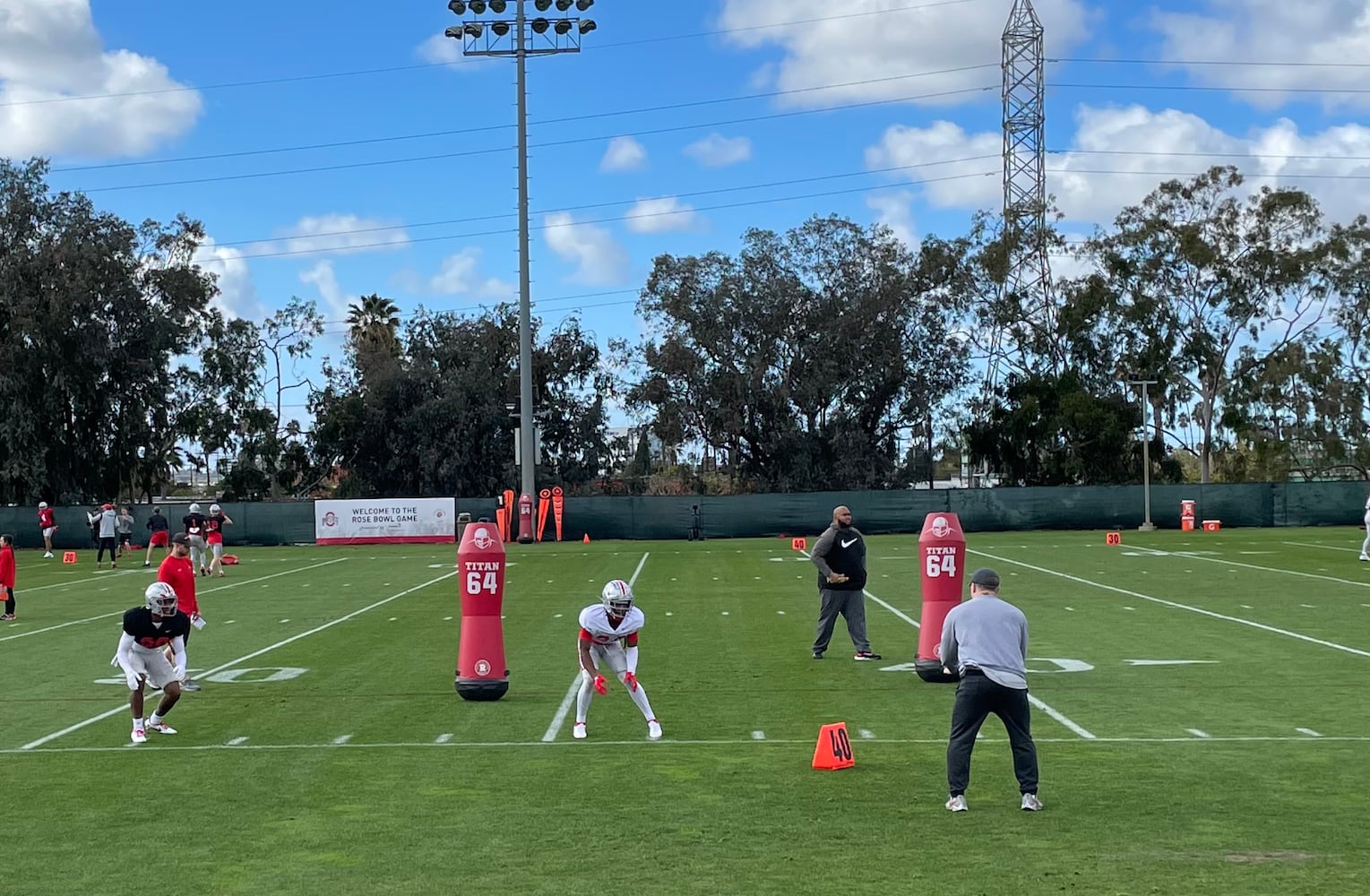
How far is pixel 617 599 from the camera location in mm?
12898

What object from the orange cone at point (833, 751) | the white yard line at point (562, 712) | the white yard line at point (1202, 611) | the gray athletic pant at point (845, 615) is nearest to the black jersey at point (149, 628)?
the white yard line at point (562, 712)

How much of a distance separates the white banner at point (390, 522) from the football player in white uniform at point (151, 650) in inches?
1643

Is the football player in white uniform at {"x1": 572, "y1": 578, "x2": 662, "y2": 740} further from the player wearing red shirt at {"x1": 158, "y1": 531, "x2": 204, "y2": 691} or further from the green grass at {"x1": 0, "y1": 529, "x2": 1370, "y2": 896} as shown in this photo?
the player wearing red shirt at {"x1": 158, "y1": 531, "x2": 204, "y2": 691}

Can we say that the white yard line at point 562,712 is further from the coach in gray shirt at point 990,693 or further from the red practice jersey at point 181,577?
the red practice jersey at point 181,577

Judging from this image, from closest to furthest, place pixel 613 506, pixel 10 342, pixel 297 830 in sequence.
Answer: pixel 297 830, pixel 613 506, pixel 10 342

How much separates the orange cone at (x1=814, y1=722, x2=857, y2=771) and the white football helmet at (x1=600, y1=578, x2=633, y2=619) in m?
2.19

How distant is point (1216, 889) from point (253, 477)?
73519mm

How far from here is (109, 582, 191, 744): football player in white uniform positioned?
1336 cm

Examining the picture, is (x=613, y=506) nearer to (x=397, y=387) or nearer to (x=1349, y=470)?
(x=397, y=387)

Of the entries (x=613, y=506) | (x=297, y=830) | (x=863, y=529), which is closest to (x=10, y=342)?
(x=613, y=506)

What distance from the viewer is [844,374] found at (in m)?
76.9

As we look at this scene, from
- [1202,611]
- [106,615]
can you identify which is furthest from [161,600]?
[1202,611]

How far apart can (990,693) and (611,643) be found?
Answer: 4.19 metres

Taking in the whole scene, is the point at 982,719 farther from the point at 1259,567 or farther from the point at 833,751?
the point at 1259,567
